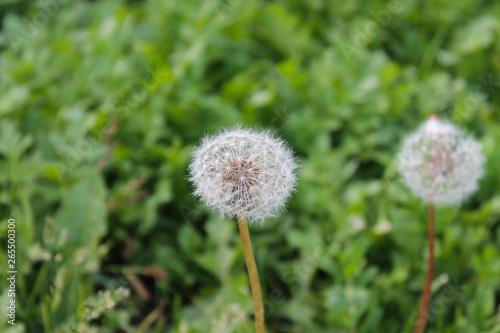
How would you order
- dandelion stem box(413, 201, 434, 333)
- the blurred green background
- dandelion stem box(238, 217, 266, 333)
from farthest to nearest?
the blurred green background → dandelion stem box(413, 201, 434, 333) → dandelion stem box(238, 217, 266, 333)

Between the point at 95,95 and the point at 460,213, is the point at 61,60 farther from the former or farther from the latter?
the point at 460,213

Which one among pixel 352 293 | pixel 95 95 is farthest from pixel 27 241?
pixel 352 293

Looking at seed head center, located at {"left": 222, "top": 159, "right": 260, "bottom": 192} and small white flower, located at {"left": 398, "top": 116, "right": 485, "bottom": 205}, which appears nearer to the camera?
seed head center, located at {"left": 222, "top": 159, "right": 260, "bottom": 192}

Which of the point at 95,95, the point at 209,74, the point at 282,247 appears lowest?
the point at 282,247

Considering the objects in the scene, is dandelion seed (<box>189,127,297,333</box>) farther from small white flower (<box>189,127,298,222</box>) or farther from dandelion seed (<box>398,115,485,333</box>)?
dandelion seed (<box>398,115,485,333</box>)

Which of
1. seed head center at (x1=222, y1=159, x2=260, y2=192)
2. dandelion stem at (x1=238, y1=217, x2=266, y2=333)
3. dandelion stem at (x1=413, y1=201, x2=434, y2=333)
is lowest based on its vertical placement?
dandelion stem at (x1=238, y1=217, x2=266, y2=333)

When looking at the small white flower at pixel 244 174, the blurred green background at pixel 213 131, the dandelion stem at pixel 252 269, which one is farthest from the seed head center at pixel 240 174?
the blurred green background at pixel 213 131

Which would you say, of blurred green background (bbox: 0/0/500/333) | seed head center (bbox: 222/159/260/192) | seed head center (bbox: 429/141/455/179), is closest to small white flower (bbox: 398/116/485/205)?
seed head center (bbox: 429/141/455/179)
